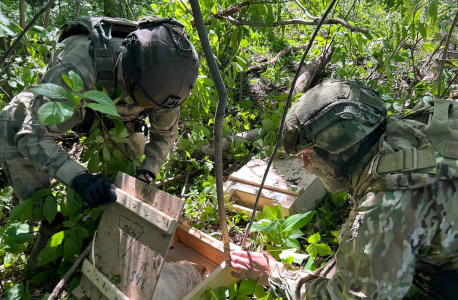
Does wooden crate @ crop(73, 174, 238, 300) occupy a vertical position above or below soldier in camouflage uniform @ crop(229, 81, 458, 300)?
below

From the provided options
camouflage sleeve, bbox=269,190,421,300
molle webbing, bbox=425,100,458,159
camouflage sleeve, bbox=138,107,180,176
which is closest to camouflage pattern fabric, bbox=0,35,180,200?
camouflage sleeve, bbox=138,107,180,176

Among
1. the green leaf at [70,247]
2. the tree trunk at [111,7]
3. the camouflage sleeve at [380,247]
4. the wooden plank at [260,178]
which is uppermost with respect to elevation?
the tree trunk at [111,7]

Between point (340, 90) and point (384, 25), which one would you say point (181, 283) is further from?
point (384, 25)

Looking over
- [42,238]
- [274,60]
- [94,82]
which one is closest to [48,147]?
[94,82]

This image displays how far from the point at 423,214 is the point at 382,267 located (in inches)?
11.7

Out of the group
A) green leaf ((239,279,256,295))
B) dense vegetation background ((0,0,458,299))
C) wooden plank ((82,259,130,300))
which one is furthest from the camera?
dense vegetation background ((0,0,458,299))

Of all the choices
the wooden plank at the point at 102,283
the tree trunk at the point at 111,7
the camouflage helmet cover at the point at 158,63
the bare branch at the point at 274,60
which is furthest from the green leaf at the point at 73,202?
Answer: the bare branch at the point at 274,60

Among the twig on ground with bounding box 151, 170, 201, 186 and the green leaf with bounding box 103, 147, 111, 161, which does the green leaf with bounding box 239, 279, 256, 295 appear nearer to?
the green leaf with bounding box 103, 147, 111, 161

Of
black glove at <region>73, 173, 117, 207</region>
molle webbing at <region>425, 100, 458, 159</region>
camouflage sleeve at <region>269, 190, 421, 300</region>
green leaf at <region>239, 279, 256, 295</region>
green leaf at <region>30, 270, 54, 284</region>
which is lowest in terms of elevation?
green leaf at <region>30, 270, 54, 284</region>

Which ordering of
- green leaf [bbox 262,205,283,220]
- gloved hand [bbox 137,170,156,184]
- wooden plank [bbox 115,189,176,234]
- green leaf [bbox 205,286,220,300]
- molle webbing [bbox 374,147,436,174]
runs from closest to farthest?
molle webbing [bbox 374,147,436,174]
wooden plank [bbox 115,189,176,234]
green leaf [bbox 205,286,220,300]
green leaf [bbox 262,205,283,220]
gloved hand [bbox 137,170,156,184]

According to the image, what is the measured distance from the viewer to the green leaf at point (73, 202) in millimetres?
2447

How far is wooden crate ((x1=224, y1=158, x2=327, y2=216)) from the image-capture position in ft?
9.95

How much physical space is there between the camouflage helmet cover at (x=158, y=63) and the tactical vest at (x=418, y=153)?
4.57 ft

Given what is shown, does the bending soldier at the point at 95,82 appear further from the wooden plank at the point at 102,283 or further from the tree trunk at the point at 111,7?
the tree trunk at the point at 111,7
